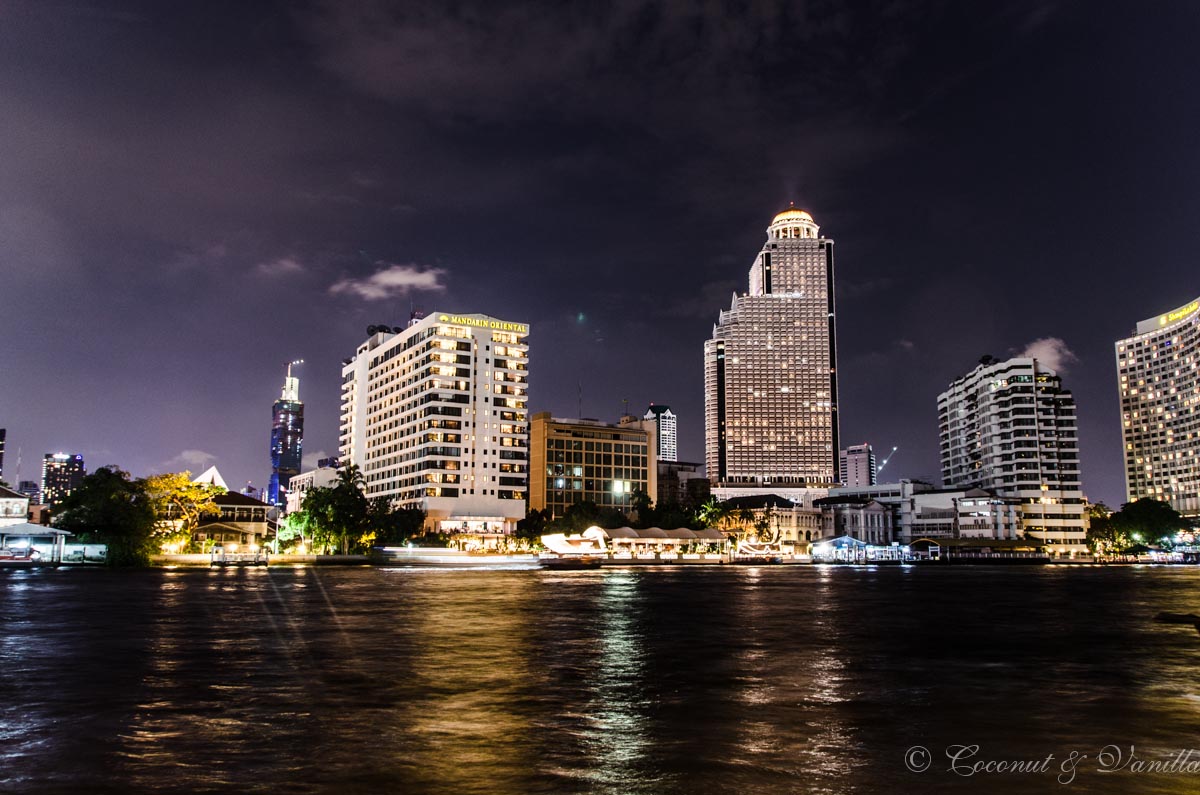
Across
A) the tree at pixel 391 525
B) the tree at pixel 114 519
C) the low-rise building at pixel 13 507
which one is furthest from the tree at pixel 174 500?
the tree at pixel 391 525

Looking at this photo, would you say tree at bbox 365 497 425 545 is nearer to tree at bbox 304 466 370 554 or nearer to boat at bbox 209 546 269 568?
tree at bbox 304 466 370 554

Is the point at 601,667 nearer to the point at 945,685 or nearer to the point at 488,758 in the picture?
the point at 945,685

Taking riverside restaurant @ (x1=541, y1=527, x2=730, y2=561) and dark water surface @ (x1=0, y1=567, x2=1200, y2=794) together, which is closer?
dark water surface @ (x1=0, y1=567, x2=1200, y2=794)

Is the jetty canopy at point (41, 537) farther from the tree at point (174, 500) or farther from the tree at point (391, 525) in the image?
the tree at point (391, 525)

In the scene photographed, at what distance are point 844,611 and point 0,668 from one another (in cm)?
4217

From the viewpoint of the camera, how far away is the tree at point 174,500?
12431cm

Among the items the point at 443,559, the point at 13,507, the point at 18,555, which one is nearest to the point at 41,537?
the point at 18,555

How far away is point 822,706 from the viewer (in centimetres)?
2005

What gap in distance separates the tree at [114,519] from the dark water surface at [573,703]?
254ft

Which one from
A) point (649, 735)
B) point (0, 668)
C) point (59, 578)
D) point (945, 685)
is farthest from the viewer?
point (59, 578)

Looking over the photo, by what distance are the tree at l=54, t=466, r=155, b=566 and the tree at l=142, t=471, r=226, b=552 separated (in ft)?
10.2

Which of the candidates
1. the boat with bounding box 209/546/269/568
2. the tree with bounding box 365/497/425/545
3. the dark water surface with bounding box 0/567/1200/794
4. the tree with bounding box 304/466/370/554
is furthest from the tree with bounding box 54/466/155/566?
the dark water surface with bounding box 0/567/1200/794

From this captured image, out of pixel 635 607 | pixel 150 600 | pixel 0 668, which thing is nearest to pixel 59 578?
pixel 150 600

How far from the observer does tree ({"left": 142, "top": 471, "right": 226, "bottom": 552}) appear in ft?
408
